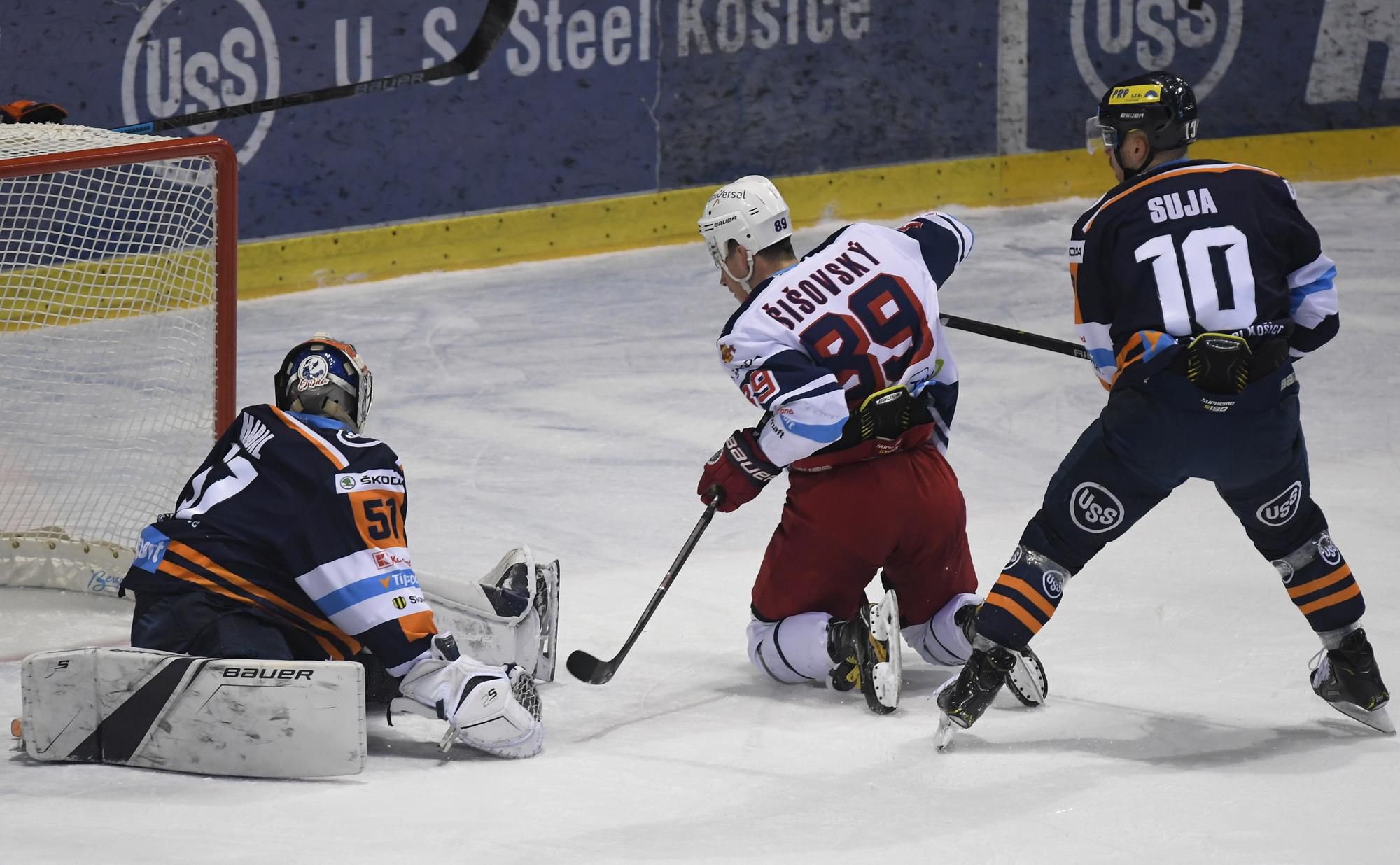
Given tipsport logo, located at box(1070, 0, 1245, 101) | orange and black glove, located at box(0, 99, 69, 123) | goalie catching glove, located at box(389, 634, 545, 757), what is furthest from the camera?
tipsport logo, located at box(1070, 0, 1245, 101)

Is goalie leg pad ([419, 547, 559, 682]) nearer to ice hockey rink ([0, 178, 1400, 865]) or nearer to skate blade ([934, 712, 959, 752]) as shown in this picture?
ice hockey rink ([0, 178, 1400, 865])

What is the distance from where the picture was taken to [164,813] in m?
2.79

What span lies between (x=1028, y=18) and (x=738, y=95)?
129 cm

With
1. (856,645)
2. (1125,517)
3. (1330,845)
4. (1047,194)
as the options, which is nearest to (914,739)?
(856,645)

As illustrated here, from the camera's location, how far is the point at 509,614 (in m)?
3.51

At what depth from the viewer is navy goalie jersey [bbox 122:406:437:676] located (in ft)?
9.84

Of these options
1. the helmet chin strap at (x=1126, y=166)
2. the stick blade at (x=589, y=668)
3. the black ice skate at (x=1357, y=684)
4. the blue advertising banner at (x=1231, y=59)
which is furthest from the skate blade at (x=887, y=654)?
the blue advertising banner at (x=1231, y=59)

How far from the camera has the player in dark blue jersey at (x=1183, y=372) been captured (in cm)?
307

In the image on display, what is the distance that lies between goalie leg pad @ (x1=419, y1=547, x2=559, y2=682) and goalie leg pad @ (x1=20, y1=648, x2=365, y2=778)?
1.70 ft

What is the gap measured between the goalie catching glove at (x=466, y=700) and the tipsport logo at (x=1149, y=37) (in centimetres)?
542

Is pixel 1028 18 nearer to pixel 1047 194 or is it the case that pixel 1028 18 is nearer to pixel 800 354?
pixel 1047 194

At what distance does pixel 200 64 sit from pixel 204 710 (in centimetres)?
373

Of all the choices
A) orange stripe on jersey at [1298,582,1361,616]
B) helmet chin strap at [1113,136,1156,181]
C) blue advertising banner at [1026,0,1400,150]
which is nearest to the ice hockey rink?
orange stripe on jersey at [1298,582,1361,616]

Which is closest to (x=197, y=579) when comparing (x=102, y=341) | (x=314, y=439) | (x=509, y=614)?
(x=314, y=439)
